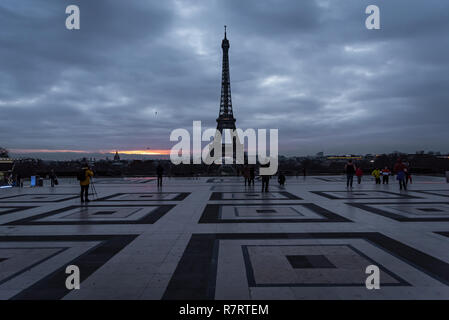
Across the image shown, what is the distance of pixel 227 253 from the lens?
18.0 feet

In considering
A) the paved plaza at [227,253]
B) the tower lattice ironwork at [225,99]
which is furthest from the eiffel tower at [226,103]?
the paved plaza at [227,253]

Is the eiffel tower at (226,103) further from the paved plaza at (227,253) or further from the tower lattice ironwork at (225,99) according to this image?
the paved plaza at (227,253)

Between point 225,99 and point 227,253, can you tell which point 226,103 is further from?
point 227,253

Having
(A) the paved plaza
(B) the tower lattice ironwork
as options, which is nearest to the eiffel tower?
(B) the tower lattice ironwork

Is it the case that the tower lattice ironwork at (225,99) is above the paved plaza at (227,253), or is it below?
above

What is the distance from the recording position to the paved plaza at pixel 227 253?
395cm

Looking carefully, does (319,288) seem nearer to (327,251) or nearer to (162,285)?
(327,251)

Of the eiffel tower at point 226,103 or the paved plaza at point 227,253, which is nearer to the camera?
the paved plaza at point 227,253

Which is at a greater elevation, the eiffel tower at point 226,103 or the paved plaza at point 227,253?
the eiffel tower at point 226,103

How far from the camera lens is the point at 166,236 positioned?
6.82 meters

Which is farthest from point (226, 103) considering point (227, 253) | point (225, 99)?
point (227, 253)

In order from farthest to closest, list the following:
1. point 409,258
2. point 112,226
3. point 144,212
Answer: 1. point 144,212
2. point 112,226
3. point 409,258
